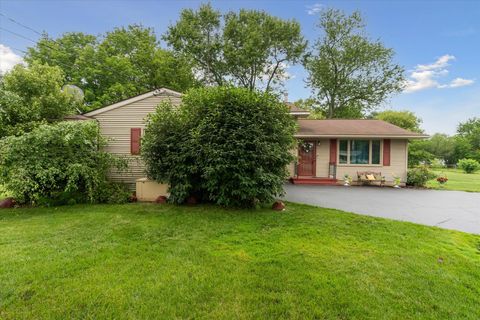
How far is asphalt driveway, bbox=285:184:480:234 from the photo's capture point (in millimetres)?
5867

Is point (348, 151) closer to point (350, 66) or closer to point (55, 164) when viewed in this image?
point (55, 164)

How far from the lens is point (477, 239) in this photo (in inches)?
182

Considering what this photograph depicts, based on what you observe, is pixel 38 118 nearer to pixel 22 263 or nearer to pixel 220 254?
pixel 22 263

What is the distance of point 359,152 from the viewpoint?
39.6ft

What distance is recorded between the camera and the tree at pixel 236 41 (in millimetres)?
20172

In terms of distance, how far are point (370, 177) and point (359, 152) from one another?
1452 mm

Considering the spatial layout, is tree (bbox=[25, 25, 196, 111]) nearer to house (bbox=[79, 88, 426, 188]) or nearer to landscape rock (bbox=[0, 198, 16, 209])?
house (bbox=[79, 88, 426, 188])

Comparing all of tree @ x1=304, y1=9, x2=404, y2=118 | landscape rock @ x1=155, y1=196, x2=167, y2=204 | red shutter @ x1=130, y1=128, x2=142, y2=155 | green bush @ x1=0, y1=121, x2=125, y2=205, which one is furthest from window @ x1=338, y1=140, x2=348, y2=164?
tree @ x1=304, y1=9, x2=404, y2=118

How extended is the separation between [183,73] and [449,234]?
2082 cm

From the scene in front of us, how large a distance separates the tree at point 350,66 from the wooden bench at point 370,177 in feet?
43.4

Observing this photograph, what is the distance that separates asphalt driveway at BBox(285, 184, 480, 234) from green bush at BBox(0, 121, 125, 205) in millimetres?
6700

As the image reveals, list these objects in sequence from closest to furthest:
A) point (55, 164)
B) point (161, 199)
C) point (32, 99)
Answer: point (55, 164) → point (161, 199) → point (32, 99)

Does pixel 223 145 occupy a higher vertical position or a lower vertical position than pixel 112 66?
lower

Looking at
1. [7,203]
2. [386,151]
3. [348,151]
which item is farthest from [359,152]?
[7,203]
